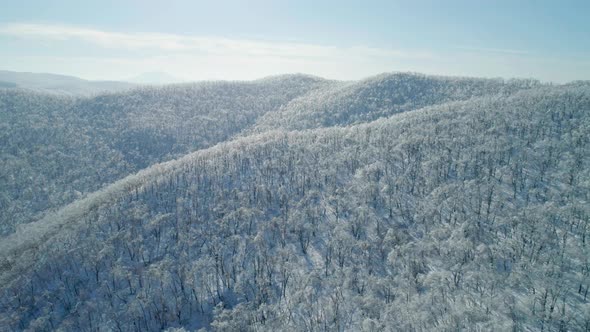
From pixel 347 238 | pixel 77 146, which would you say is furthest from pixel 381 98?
pixel 77 146

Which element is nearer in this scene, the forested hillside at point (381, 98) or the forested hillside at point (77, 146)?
the forested hillside at point (77, 146)

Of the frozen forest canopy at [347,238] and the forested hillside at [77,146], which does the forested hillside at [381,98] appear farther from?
the frozen forest canopy at [347,238]

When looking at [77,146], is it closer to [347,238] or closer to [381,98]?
[381,98]

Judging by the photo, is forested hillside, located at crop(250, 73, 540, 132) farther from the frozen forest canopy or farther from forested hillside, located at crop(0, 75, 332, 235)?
the frozen forest canopy

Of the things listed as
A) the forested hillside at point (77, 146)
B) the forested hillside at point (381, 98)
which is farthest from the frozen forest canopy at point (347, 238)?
the forested hillside at point (381, 98)

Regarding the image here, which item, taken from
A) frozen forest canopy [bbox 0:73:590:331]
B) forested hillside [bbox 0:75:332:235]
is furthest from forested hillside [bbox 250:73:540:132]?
frozen forest canopy [bbox 0:73:590:331]

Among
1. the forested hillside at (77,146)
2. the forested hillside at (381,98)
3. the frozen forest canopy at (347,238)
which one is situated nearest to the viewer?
the frozen forest canopy at (347,238)

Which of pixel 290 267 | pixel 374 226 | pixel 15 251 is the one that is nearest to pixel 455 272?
pixel 374 226
